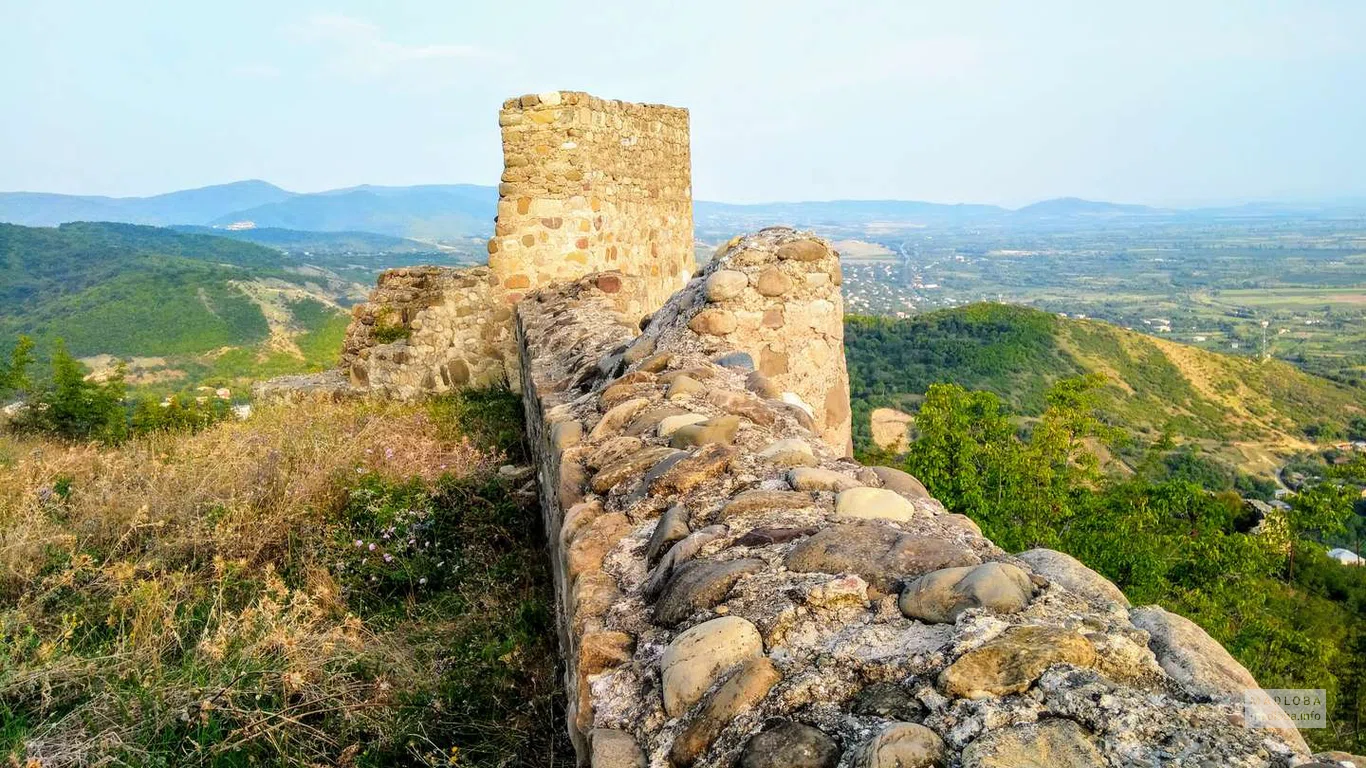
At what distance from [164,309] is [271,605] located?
47970 mm

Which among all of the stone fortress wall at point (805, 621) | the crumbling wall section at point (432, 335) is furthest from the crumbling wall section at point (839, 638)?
the crumbling wall section at point (432, 335)

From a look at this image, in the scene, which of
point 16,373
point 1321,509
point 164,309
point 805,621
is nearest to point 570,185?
point 16,373

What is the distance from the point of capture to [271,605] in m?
3.12

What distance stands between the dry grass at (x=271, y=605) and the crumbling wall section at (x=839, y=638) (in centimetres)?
84

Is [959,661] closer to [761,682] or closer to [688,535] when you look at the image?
[761,682]

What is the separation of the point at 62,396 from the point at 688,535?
8788mm

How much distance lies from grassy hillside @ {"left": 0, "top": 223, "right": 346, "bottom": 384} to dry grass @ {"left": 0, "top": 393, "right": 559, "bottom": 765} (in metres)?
24.9

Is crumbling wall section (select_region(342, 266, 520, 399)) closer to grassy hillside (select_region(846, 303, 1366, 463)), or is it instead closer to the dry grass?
the dry grass

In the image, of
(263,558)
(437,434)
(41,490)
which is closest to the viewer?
(263,558)

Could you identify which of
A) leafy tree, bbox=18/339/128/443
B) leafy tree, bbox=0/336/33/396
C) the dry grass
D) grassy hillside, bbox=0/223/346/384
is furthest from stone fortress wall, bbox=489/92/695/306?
grassy hillside, bbox=0/223/346/384

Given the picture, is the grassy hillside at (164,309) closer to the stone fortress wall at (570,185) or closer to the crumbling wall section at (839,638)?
the stone fortress wall at (570,185)

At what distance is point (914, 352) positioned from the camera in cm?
3853

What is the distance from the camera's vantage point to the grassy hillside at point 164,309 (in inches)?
1342

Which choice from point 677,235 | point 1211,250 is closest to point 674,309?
point 677,235
